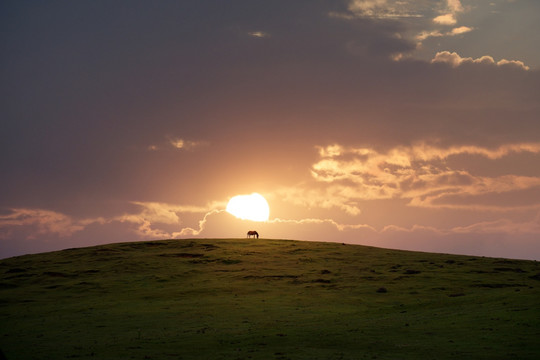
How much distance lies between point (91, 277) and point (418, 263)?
1575 inches

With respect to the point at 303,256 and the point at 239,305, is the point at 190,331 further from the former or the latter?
the point at 303,256

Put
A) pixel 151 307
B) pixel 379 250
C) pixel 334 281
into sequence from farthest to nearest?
pixel 379 250
pixel 334 281
pixel 151 307

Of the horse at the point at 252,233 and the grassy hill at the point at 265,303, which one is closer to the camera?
the grassy hill at the point at 265,303

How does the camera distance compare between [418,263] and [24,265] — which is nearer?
[418,263]

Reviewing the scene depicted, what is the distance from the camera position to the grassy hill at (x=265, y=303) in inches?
1241

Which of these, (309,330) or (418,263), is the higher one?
(418,263)

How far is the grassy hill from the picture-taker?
103 ft

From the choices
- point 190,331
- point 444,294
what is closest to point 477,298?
point 444,294

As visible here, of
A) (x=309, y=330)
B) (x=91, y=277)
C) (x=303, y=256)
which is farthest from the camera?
(x=303, y=256)

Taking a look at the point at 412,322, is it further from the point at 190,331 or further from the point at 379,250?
the point at 379,250

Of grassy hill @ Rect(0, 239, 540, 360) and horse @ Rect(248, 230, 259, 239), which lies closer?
grassy hill @ Rect(0, 239, 540, 360)

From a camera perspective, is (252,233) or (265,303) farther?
(252,233)

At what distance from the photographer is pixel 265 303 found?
158 feet

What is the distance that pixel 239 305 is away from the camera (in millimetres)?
47531
